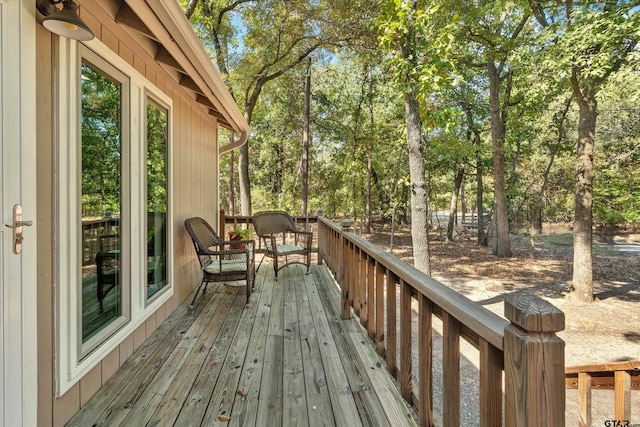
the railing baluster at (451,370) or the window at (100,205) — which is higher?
the window at (100,205)

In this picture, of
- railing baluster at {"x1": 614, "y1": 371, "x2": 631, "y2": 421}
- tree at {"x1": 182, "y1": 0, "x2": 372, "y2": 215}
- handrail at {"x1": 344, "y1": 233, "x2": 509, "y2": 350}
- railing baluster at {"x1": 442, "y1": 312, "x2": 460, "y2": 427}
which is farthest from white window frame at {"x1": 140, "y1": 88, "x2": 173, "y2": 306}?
tree at {"x1": 182, "y1": 0, "x2": 372, "y2": 215}

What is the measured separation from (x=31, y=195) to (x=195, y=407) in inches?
51.2

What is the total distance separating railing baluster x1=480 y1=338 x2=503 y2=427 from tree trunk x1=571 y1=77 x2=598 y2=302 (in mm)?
7624

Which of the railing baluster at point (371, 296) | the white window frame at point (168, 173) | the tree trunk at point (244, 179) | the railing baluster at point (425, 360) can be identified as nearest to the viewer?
the railing baluster at point (425, 360)

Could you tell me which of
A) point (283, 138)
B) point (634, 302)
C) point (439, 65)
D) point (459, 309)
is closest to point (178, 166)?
point (459, 309)

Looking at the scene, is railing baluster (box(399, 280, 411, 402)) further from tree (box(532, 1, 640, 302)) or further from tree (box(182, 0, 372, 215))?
tree (box(182, 0, 372, 215))

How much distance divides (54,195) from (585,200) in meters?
8.55

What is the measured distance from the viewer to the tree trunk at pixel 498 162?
9430mm

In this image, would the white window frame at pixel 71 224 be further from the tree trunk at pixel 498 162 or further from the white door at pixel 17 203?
the tree trunk at pixel 498 162

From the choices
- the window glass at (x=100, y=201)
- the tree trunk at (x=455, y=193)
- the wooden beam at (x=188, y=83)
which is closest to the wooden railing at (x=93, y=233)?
the window glass at (x=100, y=201)

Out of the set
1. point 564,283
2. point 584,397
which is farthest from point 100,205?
point 564,283

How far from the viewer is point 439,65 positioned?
4.37m

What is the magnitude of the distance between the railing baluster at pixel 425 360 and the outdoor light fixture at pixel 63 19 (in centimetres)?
196

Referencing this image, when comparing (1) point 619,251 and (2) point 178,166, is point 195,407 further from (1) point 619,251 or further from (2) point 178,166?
(1) point 619,251
